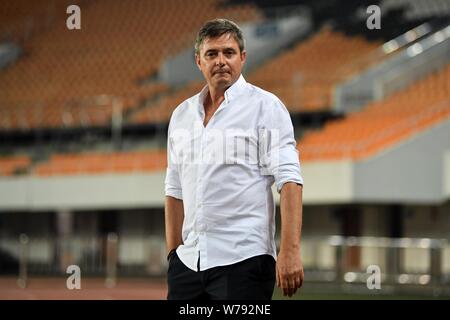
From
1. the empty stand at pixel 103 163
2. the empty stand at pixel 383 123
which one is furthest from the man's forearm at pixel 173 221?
the empty stand at pixel 103 163

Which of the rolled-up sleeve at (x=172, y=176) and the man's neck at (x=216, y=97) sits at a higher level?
the man's neck at (x=216, y=97)

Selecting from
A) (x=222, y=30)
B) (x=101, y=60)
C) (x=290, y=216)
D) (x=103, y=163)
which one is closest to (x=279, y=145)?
(x=290, y=216)

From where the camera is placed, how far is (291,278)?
8.40 ft

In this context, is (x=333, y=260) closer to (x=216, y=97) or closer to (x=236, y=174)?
(x=216, y=97)

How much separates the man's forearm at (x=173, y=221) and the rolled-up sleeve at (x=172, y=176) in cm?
2

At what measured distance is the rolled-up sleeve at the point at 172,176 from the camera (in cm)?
286

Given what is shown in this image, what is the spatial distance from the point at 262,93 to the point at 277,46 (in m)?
13.9

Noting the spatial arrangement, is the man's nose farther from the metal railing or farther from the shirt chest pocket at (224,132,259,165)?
the metal railing

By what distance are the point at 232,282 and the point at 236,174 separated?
0.93ft

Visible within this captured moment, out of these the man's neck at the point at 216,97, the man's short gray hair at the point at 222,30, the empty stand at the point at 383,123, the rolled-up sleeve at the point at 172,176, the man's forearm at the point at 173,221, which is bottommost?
the man's forearm at the point at 173,221

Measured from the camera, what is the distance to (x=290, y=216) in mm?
2602

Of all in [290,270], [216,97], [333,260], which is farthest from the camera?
[333,260]

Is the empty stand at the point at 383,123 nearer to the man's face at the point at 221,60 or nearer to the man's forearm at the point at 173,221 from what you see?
the man's forearm at the point at 173,221

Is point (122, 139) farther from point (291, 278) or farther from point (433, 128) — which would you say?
point (291, 278)
